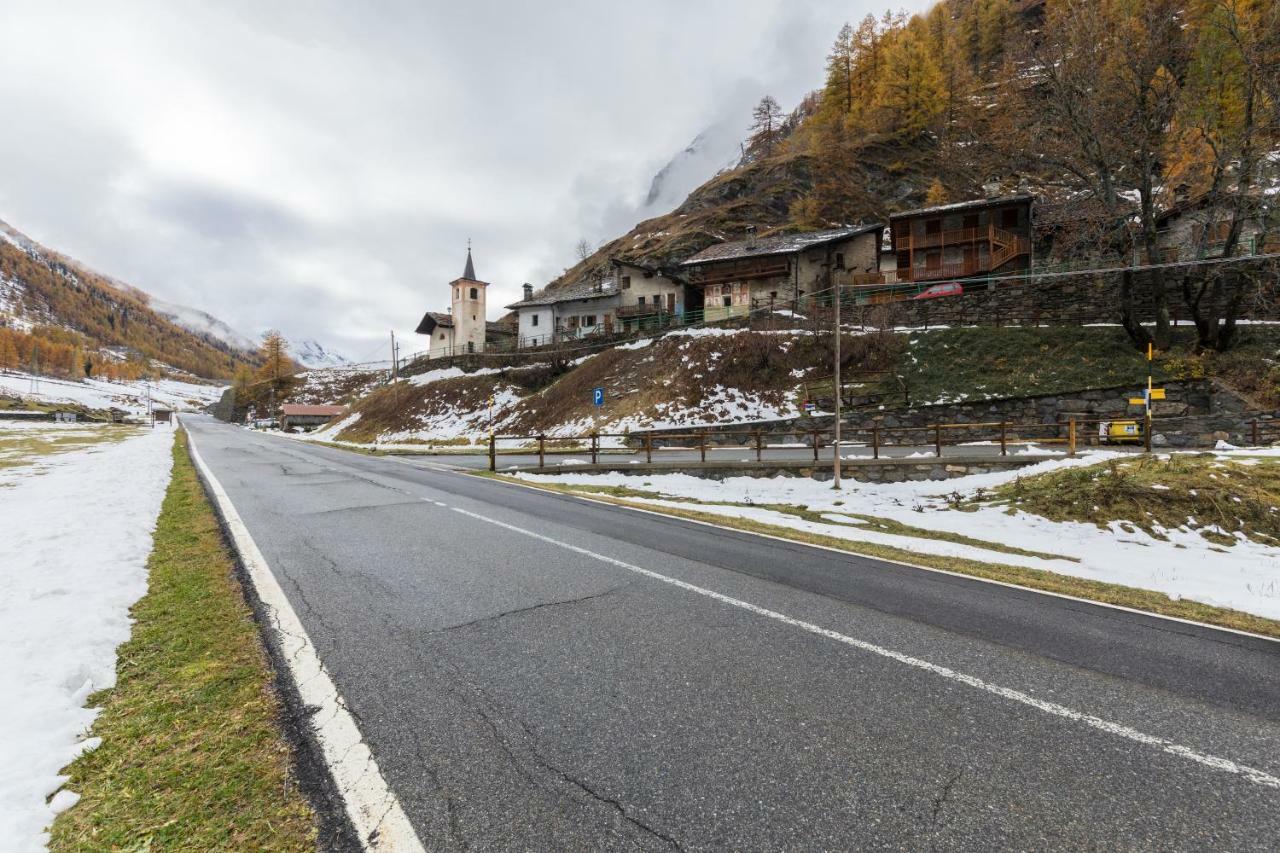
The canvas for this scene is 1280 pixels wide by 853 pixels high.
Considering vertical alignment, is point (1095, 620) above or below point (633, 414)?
below

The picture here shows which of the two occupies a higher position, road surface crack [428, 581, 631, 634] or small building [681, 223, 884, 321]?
small building [681, 223, 884, 321]

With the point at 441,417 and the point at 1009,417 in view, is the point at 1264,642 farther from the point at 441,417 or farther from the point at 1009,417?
the point at 441,417

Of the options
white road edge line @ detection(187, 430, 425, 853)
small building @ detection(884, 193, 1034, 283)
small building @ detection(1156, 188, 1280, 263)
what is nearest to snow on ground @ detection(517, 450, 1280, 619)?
white road edge line @ detection(187, 430, 425, 853)

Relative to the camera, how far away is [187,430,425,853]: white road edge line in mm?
2178

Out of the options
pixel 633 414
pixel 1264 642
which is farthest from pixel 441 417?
pixel 1264 642

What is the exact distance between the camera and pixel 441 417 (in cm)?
4747

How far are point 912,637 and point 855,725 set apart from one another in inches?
69.2

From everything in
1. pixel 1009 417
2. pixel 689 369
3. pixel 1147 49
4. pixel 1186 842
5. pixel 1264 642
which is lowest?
pixel 1264 642

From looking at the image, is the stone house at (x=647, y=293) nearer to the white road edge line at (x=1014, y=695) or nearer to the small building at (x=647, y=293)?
the small building at (x=647, y=293)

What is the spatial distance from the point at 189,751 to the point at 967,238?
167 feet

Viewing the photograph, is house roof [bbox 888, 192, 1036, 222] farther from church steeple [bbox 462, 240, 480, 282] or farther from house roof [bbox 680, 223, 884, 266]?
church steeple [bbox 462, 240, 480, 282]

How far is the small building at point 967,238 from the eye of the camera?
132 feet

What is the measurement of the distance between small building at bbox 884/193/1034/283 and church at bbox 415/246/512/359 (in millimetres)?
44859

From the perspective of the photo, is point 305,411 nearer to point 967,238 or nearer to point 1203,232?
point 967,238
